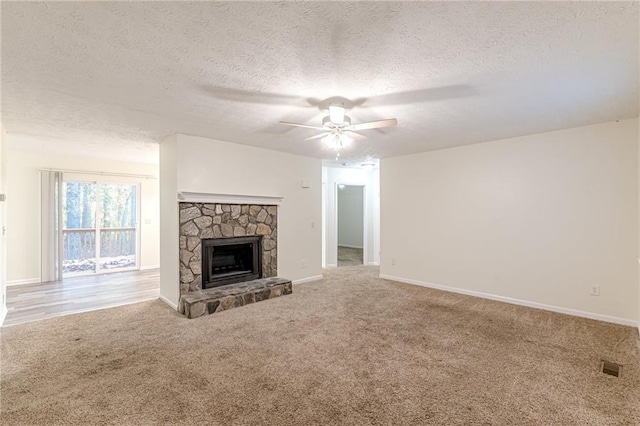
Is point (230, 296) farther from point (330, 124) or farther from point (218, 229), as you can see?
point (330, 124)

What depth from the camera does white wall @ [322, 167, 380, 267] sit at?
283 inches

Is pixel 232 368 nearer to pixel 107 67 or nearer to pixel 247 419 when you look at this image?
pixel 247 419

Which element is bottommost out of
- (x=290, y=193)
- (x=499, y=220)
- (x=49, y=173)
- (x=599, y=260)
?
(x=599, y=260)

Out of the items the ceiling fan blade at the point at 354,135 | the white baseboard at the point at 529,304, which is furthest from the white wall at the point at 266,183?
the white baseboard at the point at 529,304

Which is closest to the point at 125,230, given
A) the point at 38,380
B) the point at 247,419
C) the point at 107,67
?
the point at 38,380

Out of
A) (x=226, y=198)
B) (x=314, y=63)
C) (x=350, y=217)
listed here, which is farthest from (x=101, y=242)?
(x=350, y=217)

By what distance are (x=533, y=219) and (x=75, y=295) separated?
275 inches

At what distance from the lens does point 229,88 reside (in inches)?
98.6

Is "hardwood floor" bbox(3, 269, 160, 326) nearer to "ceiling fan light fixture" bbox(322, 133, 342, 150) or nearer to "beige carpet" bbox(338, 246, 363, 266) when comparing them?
"ceiling fan light fixture" bbox(322, 133, 342, 150)

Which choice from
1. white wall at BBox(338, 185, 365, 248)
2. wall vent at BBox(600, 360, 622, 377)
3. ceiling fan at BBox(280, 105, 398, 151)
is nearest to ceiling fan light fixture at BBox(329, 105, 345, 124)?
ceiling fan at BBox(280, 105, 398, 151)

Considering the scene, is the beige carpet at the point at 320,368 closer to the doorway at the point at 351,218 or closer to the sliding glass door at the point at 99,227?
the sliding glass door at the point at 99,227

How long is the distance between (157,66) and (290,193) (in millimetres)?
3378

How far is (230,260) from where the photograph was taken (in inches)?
190

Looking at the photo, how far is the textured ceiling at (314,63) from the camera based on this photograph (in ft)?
5.15
